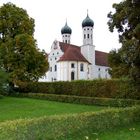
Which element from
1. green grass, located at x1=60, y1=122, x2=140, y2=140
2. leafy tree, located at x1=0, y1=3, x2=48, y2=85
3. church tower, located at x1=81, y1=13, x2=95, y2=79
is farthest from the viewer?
church tower, located at x1=81, y1=13, x2=95, y2=79

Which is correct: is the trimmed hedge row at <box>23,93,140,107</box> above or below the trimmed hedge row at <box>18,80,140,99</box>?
below

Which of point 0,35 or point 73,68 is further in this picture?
point 73,68

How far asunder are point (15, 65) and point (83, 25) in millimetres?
50101

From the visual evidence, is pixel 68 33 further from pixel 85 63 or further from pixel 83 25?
pixel 85 63

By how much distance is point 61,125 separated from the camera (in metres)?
14.0

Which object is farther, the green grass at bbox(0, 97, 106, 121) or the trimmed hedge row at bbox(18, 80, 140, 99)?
the trimmed hedge row at bbox(18, 80, 140, 99)

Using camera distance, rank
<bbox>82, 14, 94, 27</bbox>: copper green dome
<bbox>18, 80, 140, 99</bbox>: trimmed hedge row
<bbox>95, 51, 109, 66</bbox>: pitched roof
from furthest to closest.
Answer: <bbox>95, 51, 109, 66</bbox>: pitched roof, <bbox>82, 14, 94, 27</bbox>: copper green dome, <bbox>18, 80, 140, 99</bbox>: trimmed hedge row

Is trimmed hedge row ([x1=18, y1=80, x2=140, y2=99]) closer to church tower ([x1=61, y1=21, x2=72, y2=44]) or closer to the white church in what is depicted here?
the white church

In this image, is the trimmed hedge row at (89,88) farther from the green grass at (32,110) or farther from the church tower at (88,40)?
the church tower at (88,40)

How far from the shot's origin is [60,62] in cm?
9056

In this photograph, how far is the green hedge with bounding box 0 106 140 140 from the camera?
40.5ft

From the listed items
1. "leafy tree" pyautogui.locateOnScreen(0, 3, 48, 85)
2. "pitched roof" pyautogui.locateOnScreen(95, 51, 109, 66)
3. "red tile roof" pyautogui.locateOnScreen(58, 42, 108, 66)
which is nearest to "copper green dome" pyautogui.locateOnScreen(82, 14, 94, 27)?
"red tile roof" pyautogui.locateOnScreen(58, 42, 108, 66)

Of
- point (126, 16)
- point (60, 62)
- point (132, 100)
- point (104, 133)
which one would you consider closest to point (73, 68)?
point (60, 62)

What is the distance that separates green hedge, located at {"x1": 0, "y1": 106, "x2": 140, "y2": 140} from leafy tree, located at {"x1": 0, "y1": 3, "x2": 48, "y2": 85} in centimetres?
3218
